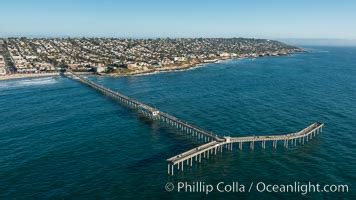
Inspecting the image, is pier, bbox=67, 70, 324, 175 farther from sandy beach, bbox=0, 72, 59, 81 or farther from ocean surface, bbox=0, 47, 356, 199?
sandy beach, bbox=0, 72, 59, 81

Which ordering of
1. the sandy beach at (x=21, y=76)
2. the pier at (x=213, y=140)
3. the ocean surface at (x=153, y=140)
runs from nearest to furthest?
1. the ocean surface at (x=153, y=140)
2. the pier at (x=213, y=140)
3. the sandy beach at (x=21, y=76)

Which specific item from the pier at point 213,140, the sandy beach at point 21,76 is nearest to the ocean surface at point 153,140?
→ the pier at point 213,140

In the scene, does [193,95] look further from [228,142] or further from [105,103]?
[228,142]

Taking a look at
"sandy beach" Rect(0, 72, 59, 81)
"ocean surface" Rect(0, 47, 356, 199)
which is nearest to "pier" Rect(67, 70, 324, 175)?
"ocean surface" Rect(0, 47, 356, 199)

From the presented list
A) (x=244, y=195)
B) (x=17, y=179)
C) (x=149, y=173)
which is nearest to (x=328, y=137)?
(x=244, y=195)

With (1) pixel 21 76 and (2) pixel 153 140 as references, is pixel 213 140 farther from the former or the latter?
(1) pixel 21 76

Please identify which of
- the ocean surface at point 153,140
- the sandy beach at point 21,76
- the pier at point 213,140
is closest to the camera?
the ocean surface at point 153,140

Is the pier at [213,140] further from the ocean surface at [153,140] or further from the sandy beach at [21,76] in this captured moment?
the sandy beach at [21,76]

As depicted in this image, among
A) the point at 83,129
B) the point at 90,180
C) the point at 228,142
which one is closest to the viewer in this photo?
the point at 90,180
